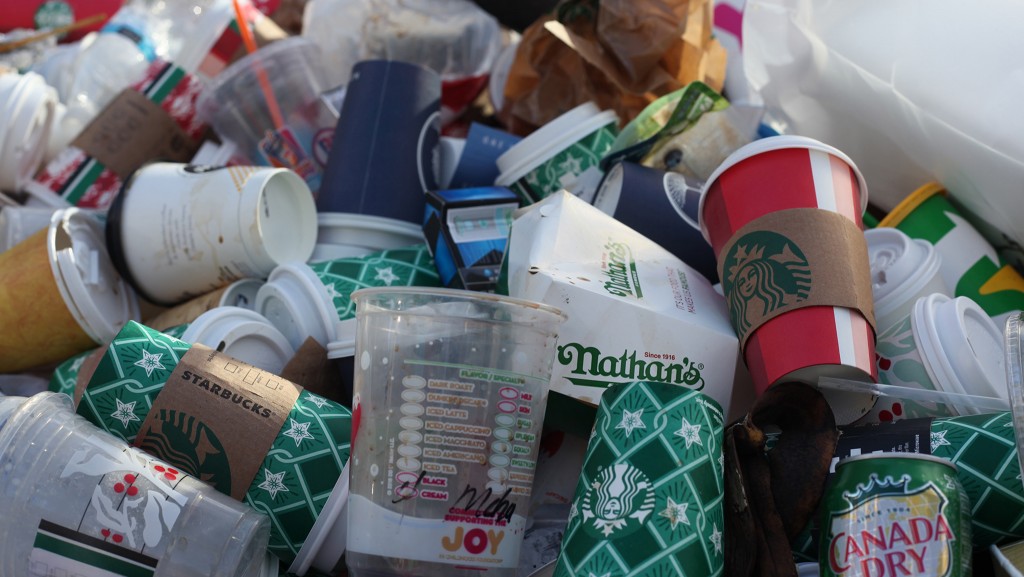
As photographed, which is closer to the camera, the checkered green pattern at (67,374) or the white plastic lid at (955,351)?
→ the white plastic lid at (955,351)

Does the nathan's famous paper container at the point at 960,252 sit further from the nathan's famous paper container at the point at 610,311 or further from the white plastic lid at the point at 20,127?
the white plastic lid at the point at 20,127

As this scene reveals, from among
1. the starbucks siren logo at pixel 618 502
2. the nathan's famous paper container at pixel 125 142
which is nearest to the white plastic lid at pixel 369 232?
the nathan's famous paper container at pixel 125 142

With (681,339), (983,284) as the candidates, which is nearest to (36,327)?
(681,339)

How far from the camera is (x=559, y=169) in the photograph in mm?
1978

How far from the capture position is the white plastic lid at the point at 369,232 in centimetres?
196

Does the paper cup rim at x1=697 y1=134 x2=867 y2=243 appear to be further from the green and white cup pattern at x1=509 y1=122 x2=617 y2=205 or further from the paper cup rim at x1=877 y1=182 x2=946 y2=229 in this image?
the green and white cup pattern at x1=509 y1=122 x2=617 y2=205

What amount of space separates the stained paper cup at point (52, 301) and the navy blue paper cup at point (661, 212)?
3.36 feet

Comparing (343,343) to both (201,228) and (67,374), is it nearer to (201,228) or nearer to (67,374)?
(201,228)

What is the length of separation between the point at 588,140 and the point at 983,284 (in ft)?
2.66

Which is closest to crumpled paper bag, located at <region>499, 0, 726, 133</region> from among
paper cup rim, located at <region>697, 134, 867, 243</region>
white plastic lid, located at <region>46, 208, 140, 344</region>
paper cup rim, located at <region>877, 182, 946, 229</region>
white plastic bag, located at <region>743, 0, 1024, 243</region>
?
white plastic bag, located at <region>743, 0, 1024, 243</region>

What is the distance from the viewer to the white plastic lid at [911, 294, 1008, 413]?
4.48ft

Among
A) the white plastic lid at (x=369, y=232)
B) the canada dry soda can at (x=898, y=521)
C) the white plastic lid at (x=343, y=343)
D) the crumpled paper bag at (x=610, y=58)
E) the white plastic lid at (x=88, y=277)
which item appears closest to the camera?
the canada dry soda can at (x=898, y=521)

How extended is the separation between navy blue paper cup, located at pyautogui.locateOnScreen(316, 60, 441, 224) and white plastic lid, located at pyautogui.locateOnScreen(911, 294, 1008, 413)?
1.04 metres

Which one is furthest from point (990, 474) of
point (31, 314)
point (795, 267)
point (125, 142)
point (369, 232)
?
point (125, 142)
